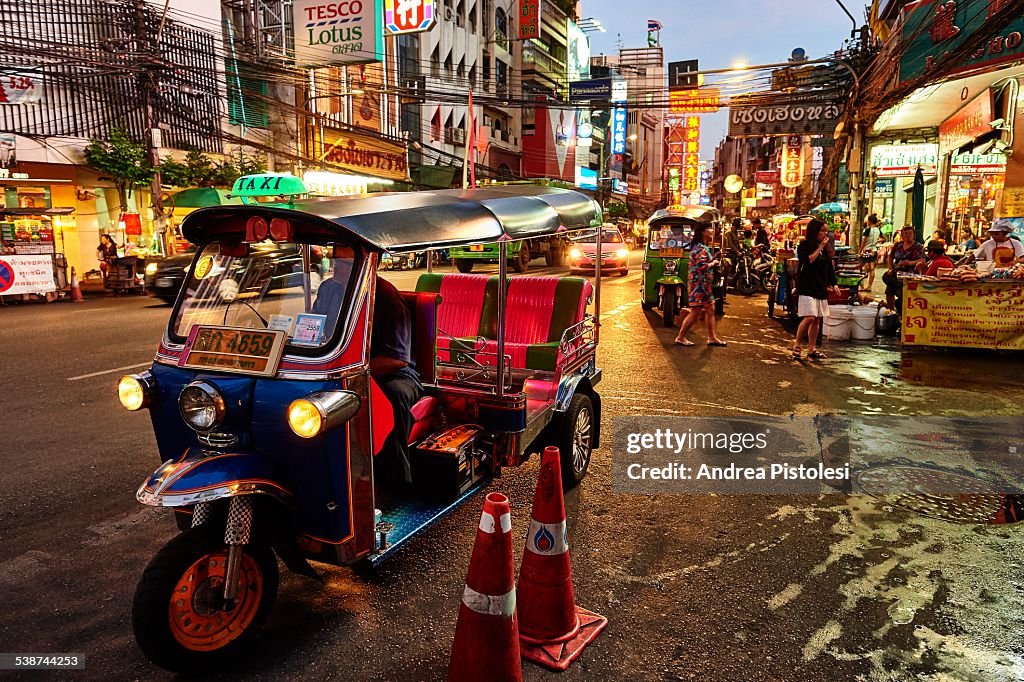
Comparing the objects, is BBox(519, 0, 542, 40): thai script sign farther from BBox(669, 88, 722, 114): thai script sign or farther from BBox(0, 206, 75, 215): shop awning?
BBox(0, 206, 75, 215): shop awning

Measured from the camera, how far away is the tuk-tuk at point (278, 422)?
288cm

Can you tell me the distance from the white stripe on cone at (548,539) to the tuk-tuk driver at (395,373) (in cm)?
102

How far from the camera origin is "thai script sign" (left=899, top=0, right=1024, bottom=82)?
11898mm

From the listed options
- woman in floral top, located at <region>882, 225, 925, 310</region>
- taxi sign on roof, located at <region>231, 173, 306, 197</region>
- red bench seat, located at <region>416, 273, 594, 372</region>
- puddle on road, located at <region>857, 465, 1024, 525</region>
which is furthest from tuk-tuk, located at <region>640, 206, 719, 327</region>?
taxi sign on roof, located at <region>231, 173, 306, 197</region>

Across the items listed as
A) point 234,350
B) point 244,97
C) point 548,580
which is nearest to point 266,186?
point 244,97

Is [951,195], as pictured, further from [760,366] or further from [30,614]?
[30,614]

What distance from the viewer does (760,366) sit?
9297 millimetres

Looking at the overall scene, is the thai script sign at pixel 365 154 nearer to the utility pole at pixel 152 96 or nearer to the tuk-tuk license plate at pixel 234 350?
the utility pole at pixel 152 96

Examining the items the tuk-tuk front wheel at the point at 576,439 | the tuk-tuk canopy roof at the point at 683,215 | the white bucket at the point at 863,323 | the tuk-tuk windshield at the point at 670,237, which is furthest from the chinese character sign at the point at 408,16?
the tuk-tuk front wheel at the point at 576,439

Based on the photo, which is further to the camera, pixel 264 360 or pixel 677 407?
pixel 677 407

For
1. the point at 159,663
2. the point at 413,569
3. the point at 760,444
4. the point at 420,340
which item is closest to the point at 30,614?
the point at 159,663

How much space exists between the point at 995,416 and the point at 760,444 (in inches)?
108

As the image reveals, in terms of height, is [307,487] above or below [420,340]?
below

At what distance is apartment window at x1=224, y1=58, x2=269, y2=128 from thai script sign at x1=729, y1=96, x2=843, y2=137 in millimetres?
18771
